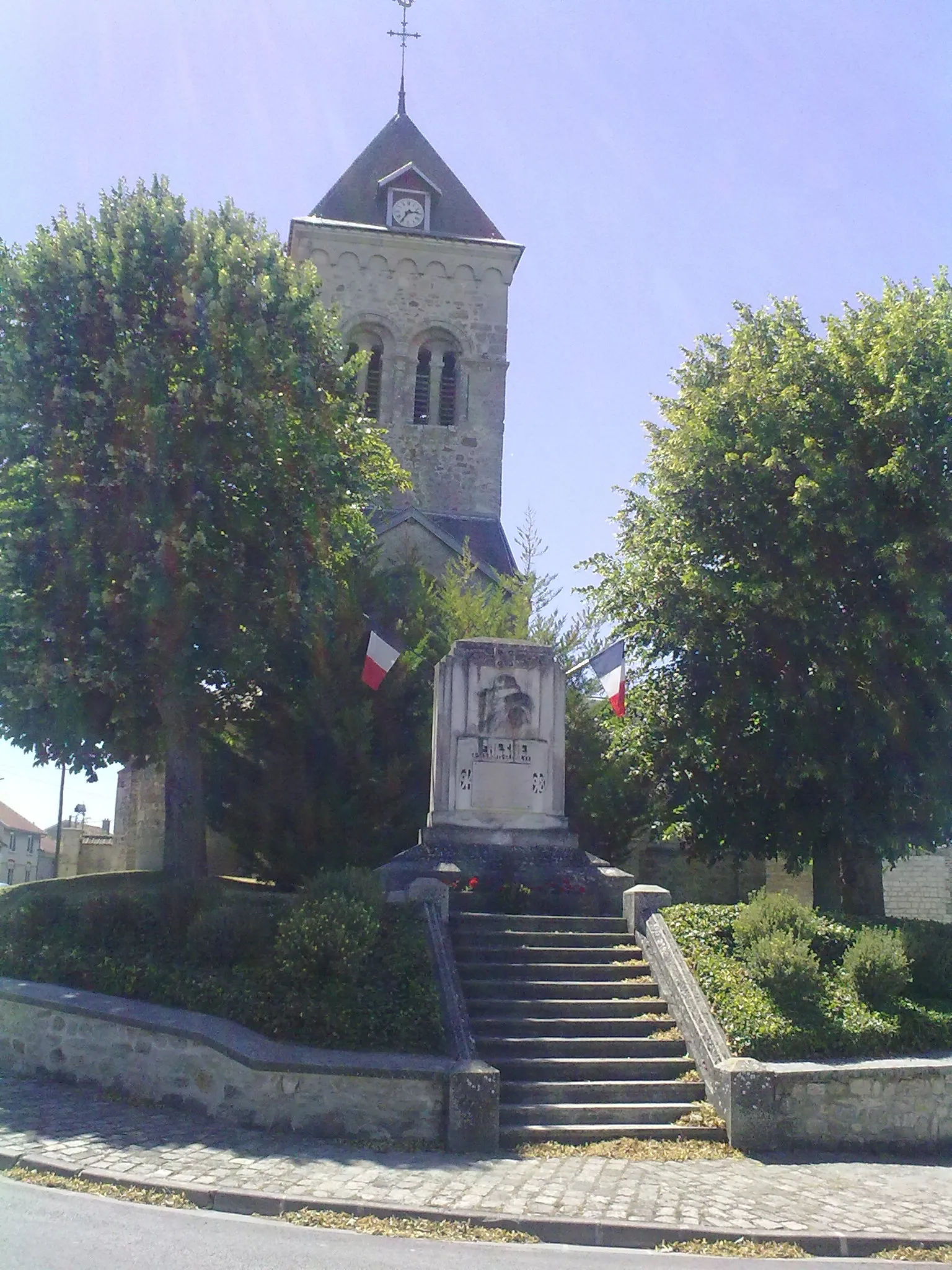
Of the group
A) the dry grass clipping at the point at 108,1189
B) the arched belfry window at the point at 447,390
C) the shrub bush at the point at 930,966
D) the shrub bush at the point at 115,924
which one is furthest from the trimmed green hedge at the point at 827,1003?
the arched belfry window at the point at 447,390

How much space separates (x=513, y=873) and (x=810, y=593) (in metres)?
5.25

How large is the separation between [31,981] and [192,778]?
4.43 metres

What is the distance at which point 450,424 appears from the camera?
32.4m

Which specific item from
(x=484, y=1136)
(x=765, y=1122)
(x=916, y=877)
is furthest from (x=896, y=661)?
(x=916, y=877)

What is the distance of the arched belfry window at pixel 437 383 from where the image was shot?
1281 inches

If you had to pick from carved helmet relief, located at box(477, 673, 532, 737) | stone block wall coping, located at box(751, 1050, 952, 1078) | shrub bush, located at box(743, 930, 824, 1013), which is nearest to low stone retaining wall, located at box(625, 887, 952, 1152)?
stone block wall coping, located at box(751, 1050, 952, 1078)

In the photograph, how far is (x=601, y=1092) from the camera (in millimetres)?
9250

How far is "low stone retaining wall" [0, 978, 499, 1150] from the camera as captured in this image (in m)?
8.45

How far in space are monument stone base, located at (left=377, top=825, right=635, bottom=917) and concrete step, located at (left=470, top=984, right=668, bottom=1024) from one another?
76.4 inches

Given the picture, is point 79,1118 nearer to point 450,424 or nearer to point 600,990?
point 600,990

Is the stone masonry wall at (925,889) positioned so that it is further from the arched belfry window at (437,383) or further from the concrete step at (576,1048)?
the arched belfry window at (437,383)

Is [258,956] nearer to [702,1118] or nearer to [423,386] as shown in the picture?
[702,1118]

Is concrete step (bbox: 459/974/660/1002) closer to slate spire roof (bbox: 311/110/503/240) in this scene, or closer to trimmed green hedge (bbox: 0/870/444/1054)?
trimmed green hedge (bbox: 0/870/444/1054)

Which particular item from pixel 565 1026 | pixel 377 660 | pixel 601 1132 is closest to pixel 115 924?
pixel 565 1026
